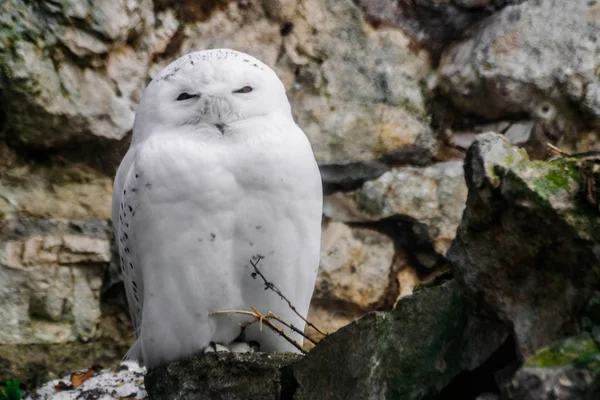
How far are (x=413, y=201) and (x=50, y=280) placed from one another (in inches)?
59.8

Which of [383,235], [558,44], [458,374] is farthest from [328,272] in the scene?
[458,374]

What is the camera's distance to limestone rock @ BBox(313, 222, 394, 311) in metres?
3.43

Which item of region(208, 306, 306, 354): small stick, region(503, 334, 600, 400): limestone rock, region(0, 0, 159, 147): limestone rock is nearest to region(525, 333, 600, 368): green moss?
region(503, 334, 600, 400): limestone rock

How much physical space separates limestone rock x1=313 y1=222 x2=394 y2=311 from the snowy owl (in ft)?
3.34

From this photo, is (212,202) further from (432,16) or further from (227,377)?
(432,16)

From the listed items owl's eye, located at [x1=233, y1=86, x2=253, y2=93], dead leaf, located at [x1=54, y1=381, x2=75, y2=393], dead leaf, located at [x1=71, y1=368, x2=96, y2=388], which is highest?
owl's eye, located at [x1=233, y1=86, x2=253, y2=93]

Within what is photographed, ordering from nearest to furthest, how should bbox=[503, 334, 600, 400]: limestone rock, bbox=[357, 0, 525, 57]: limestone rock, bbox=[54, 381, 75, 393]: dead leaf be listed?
1. bbox=[503, 334, 600, 400]: limestone rock
2. bbox=[54, 381, 75, 393]: dead leaf
3. bbox=[357, 0, 525, 57]: limestone rock

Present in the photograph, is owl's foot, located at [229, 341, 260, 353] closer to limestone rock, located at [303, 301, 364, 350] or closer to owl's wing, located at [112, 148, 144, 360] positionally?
owl's wing, located at [112, 148, 144, 360]

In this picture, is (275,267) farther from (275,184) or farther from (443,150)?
(443,150)

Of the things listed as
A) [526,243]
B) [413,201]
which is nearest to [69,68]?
[413,201]

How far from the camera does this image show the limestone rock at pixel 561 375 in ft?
4.22

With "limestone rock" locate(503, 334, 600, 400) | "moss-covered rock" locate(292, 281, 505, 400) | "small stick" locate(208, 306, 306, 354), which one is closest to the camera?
"limestone rock" locate(503, 334, 600, 400)

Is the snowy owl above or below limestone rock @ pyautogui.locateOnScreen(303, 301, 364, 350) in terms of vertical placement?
above

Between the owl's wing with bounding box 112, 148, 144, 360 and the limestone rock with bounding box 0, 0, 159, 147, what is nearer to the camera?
the owl's wing with bounding box 112, 148, 144, 360
